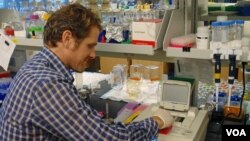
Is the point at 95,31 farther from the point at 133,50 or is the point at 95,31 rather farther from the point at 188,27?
the point at 188,27

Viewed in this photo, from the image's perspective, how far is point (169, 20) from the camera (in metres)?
1.52

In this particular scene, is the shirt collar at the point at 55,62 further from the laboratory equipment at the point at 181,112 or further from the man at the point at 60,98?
the laboratory equipment at the point at 181,112

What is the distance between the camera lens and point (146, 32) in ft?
4.75

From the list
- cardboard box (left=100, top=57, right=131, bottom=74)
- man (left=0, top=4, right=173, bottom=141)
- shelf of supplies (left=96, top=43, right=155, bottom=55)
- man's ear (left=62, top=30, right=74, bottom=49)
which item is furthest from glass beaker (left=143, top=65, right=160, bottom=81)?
man's ear (left=62, top=30, right=74, bottom=49)

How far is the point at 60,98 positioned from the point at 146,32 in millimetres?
604

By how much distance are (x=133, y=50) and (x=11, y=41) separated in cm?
85

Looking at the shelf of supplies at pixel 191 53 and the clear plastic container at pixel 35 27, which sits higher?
the clear plastic container at pixel 35 27

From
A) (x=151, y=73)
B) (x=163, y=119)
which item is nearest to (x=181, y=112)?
(x=163, y=119)

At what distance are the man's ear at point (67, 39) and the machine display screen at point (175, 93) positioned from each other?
0.60m

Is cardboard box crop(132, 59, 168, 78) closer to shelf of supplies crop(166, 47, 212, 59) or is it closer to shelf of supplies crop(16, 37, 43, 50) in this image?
shelf of supplies crop(166, 47, 212, 59)

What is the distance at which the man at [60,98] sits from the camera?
1022 millimetres

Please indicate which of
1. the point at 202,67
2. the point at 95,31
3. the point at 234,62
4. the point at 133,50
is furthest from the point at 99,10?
the point at 234,62

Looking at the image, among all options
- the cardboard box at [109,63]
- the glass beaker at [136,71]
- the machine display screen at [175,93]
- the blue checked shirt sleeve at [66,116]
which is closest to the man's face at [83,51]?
the blue checked shirt sleeve at [66,116]

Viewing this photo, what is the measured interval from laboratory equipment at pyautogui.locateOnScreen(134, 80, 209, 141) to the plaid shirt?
1.17 feet
